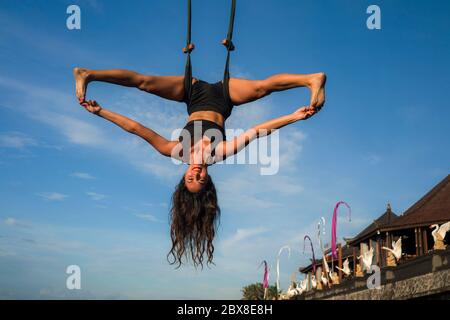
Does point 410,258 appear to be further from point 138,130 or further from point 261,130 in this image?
point 138,130

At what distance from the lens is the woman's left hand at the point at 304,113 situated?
728 centimetres

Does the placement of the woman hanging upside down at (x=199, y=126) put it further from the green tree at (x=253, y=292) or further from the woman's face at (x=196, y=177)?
the green tree at (x=253, y=292)

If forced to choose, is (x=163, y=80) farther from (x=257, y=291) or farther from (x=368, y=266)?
(x=257, y=291)

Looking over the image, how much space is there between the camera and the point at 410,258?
2272 cm

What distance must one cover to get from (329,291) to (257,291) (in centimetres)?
5088

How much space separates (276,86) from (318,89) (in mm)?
1040

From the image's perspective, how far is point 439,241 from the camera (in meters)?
18.6

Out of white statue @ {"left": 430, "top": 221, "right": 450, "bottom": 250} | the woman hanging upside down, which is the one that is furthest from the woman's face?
white statue @ {"left": 430, "top": 221, "right": 450, "bottom": 250}

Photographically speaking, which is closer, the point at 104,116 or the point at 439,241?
the point at 104,116

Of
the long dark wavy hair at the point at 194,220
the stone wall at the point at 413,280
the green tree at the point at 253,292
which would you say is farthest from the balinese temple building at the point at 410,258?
the green tree at the point at 253,292

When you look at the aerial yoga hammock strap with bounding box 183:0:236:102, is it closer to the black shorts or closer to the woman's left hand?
the black shorts

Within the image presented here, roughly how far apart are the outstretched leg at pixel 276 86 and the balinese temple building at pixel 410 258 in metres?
12.2
